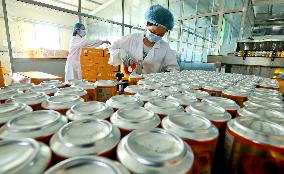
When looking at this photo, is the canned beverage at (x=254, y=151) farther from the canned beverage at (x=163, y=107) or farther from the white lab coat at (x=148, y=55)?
the white lab coat at (x=148, y=55)

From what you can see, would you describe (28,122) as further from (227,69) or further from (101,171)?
(227,69)

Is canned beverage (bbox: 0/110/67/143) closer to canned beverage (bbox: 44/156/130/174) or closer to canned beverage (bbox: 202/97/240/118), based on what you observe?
canned beverage (bbox: 44/156/130/174)

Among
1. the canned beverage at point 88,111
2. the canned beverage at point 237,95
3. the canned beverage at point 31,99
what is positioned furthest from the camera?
the canned beverage at point 237,95

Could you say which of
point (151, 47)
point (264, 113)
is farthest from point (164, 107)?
point (151, 47)

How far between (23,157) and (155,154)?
0.77 feet

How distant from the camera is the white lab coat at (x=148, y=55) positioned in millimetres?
2061

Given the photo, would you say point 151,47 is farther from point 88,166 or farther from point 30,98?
point 88,166

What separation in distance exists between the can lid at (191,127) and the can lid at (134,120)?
0.04 m

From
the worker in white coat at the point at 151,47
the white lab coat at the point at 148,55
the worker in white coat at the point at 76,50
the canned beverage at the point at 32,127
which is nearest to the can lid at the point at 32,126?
the canned beverage at the point at 32,127

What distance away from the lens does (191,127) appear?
43 centimetres

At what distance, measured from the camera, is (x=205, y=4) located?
6.56m

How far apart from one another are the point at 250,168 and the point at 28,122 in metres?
0.56

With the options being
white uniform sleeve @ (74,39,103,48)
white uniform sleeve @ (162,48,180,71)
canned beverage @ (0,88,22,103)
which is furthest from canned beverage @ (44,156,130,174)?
white uniform sleeve @ (74,39,103,48)

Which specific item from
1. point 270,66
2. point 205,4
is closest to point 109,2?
point 205,4
